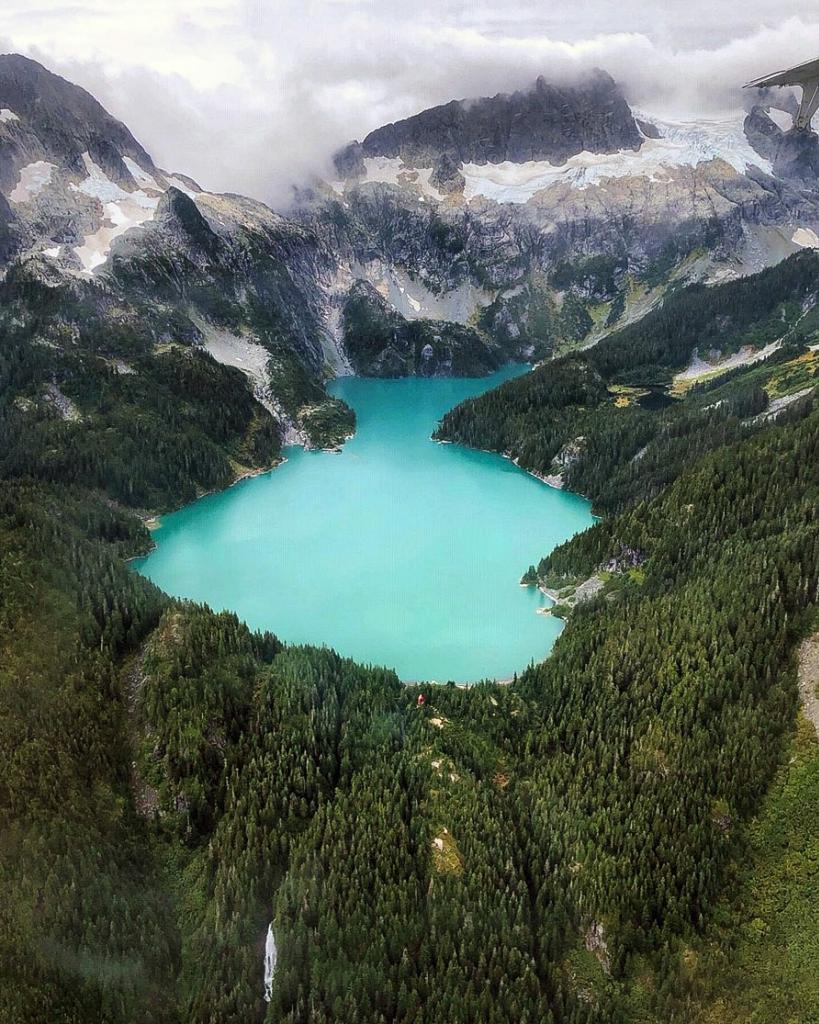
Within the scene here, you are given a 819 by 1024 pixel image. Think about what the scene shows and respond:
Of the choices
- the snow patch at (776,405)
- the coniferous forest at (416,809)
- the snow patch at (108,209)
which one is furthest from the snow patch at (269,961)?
the snow patch at (108,209)

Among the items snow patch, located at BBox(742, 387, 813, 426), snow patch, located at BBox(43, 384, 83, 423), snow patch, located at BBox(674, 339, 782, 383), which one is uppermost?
snow patch, located at BBox(674, 339, 782, 383)

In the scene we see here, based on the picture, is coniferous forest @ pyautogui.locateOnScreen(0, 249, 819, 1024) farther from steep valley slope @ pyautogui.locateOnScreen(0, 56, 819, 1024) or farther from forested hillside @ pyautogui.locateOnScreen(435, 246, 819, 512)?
forested hillside @ pyautogui.locateOnScreen(435, 246, 819, 512)

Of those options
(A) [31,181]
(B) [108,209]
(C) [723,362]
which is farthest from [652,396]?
(A) [31,181]

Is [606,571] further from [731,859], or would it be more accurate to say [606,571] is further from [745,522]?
[731,859]

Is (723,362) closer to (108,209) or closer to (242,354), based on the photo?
(242,354)

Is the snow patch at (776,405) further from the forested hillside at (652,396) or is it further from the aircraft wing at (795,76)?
the aircraft wing at (795,76)

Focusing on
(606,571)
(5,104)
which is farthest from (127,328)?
(606,571)

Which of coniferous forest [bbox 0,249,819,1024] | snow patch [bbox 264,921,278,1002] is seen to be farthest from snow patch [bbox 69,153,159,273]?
snow patch [bbox 264,921,278,1002]
